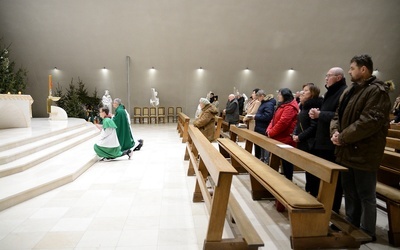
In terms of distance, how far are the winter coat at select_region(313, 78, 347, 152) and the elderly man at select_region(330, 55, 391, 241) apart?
0.25 m

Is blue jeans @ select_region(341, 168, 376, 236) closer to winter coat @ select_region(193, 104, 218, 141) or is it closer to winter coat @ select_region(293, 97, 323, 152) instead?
winter coat @ select_region(293, 97, 323, 152)

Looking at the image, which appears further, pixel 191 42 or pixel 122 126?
pixel 191 42

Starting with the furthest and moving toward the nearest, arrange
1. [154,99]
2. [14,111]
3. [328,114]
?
[154,99], [14,111], [328,114]

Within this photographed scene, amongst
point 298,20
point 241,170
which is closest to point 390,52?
point 298,20

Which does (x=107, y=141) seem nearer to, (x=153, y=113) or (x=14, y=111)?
(x=14, y=111)

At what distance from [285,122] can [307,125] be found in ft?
1.83

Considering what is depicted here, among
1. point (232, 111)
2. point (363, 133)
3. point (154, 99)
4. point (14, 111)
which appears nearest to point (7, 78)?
point (14, 111)

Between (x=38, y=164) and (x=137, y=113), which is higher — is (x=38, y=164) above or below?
below

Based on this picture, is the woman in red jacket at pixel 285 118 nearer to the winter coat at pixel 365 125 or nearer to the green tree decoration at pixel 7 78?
the winter coat at pixel 365 125

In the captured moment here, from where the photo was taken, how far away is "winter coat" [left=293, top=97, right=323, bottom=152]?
10.1ft

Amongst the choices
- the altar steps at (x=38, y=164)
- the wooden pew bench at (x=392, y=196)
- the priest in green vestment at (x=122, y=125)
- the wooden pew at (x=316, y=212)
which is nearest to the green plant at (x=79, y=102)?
the altar steps at (x=38, y=164)

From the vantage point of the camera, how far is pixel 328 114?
8.88 ft

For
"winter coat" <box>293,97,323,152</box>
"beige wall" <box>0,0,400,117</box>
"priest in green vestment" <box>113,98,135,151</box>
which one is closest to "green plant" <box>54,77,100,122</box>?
"beige wall" <box>0,0,400,117</box>

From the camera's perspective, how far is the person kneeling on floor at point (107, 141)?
204 inches
